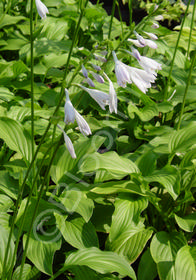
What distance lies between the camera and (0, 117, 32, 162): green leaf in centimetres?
237

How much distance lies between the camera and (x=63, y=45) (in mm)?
3688

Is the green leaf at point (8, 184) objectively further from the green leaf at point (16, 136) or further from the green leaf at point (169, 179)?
the green leaf at point (169, 179)

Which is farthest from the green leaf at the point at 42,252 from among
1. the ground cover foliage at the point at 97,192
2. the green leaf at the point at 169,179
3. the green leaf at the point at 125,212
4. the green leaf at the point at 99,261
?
the green leaf at the point at 169,179

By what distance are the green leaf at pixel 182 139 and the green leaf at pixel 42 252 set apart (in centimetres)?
98

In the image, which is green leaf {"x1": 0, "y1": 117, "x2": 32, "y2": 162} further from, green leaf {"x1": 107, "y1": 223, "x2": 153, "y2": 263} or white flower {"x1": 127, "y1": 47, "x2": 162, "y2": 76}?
white flower {"x1": 127, "y1": 47, "x2": 162, "y2": 76}

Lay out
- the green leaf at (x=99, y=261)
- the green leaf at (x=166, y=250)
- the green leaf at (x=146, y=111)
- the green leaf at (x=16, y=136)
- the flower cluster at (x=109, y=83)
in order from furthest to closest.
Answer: the green leaf at (x=146, y=111) → the green leaf at (x=16, y=136) → the green leaf at (x=166, y=250) → the green leaf at (x=99, y=261) → the flower cluster at (x=109, y=83)

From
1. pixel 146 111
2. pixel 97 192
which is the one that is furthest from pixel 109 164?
pixel 146 111

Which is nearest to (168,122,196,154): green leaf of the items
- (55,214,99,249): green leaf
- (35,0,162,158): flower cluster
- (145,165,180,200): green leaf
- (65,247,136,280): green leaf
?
(145,165,180,200): green leaf

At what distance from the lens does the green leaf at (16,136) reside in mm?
2373

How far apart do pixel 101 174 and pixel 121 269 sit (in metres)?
0.75

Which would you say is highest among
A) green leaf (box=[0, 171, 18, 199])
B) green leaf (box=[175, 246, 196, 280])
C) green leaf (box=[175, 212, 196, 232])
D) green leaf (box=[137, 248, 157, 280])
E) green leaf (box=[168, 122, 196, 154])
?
green leaf (box=[168, 122, 196, 154])

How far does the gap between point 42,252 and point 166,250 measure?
28.7 inches

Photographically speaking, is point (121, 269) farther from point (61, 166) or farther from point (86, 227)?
point (61, 166)

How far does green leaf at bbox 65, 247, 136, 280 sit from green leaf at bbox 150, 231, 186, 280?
29 centimetres
